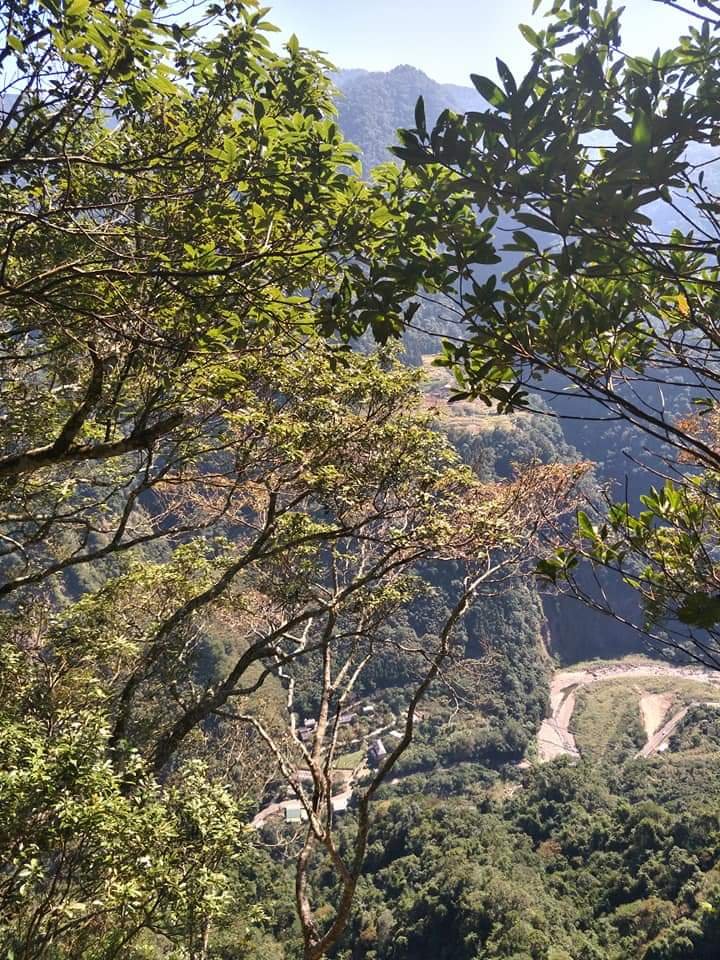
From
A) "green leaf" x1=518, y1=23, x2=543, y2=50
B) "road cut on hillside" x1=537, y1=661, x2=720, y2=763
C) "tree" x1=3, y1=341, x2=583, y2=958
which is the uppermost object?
"green leaf" x1=518, y1=23, x2=543, y2=50

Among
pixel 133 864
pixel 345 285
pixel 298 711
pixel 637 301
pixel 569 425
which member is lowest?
pixel 298 711

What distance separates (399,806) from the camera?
3394cm

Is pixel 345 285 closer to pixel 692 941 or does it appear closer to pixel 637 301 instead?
pixel 637 301

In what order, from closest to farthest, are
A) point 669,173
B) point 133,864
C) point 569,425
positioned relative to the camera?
1. point 669,173
2. point 133,864
3. point 569,425

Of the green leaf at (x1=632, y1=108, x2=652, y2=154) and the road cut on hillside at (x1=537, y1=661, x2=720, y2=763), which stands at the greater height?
the green leaf at (x1=632, y1=108, x2=652, y2=154)

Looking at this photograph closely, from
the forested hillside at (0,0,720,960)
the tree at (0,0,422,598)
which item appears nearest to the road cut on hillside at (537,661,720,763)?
the forested hillside at (0,0,720,960)

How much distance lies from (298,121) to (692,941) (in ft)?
81.0

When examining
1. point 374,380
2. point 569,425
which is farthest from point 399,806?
point 569,425

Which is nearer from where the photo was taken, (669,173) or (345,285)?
(669,173)

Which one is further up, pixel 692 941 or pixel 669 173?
pixel 669 173

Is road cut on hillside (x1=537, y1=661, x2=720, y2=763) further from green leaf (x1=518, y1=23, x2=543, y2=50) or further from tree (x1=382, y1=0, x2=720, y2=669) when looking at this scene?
green leaf (x1=518, y1=23, x2=543, y2=50)

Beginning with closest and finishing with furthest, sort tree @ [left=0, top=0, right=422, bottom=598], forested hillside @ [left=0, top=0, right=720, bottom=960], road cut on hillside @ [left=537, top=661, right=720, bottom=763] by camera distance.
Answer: forested hillside @ [left=0, top=0, right=720, bottom=960]
tree @ [left=0, top=0, right=422, bottom=598]
road cut on hillside @ [left=537, top=661, right=720, bottom=763]

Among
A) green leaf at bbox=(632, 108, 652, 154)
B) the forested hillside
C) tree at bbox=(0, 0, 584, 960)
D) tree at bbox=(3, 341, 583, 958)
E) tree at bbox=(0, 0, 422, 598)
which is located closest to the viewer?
green leaf at bbox=(632, 108, 652, 154)

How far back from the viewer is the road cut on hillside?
49.5 meters
